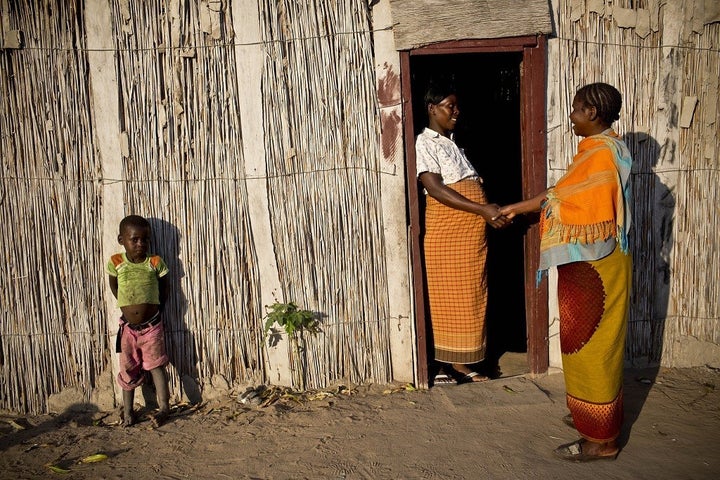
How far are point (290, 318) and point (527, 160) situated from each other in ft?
6.27

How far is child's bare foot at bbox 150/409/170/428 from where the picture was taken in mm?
3393

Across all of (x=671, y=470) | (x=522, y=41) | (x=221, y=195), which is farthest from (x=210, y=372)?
(x=522, y=41)

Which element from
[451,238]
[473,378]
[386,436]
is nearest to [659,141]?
[451,238]

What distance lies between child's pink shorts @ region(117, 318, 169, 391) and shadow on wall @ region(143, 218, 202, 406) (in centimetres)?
14

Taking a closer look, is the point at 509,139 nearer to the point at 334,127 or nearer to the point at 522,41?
the point at 522,41

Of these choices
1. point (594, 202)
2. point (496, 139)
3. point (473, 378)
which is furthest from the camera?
point (496, 139)

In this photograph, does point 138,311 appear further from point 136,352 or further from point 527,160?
point 527,160

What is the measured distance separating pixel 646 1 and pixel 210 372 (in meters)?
3.91

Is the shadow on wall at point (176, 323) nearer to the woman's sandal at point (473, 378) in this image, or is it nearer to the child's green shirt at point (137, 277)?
the child's green shirt at point (137, 277)

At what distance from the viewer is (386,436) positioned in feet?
10.4

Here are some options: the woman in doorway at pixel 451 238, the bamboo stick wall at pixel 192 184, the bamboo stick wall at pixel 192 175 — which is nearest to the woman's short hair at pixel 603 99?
the woman in doorway at pixel 451 238

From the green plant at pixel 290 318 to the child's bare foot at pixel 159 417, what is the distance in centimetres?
81

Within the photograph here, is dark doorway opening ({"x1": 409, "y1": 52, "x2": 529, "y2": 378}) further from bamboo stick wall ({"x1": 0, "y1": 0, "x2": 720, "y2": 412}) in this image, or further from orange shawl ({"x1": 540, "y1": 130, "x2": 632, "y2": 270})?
orange shawl ({"x1": 540, "y1": 130, "x2": 632, "y2": 270})

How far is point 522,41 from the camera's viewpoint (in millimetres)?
3559
